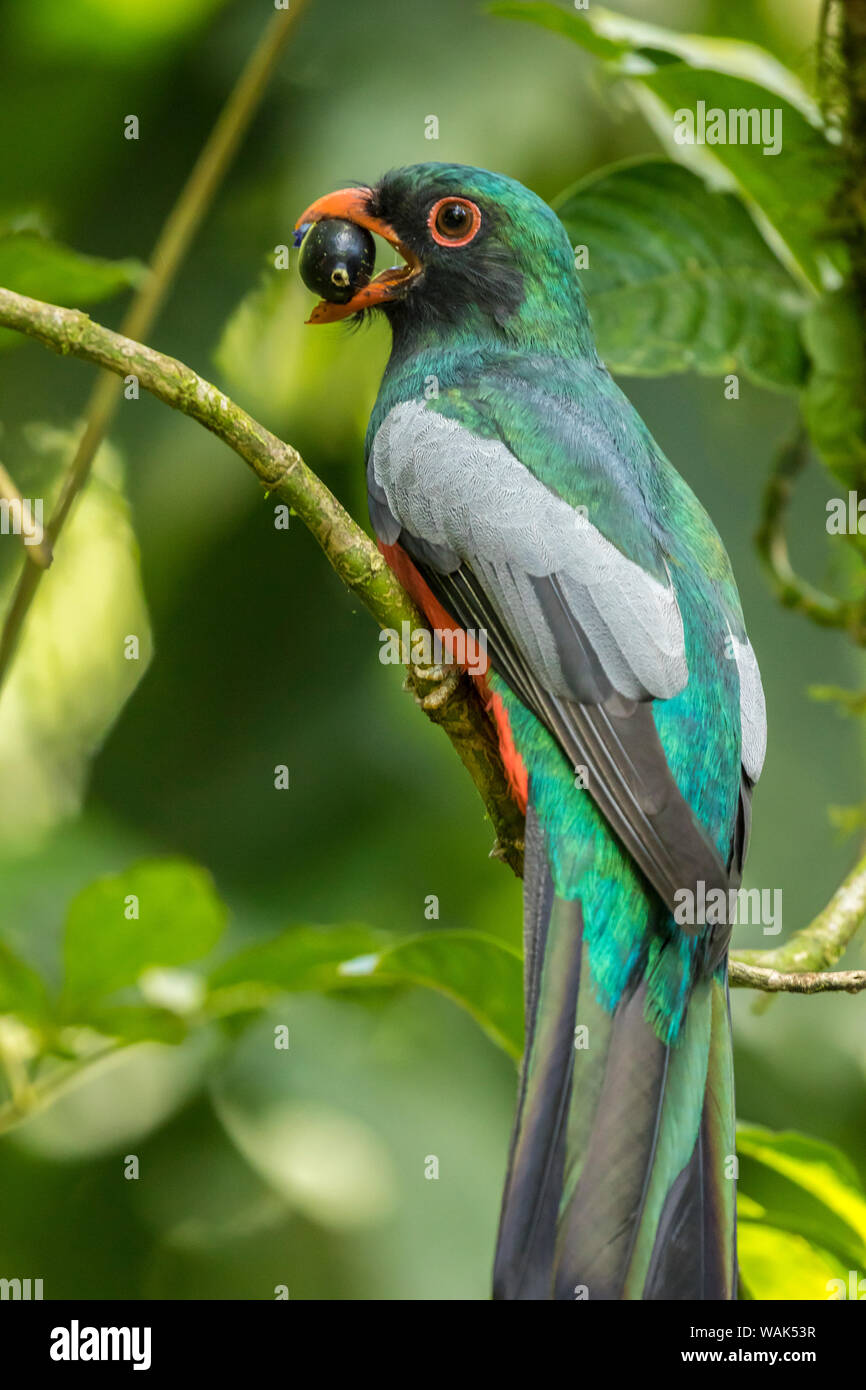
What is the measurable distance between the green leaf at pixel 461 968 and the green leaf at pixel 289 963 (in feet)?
0.15

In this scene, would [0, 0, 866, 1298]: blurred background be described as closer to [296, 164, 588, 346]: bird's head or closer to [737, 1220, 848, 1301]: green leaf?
[296, 164, 588, 346]: bird's head

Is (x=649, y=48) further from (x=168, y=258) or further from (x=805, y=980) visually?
(x=805, y=980)

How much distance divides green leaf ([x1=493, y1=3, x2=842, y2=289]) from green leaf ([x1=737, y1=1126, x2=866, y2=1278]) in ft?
7.37

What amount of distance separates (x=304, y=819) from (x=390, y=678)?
53 cm

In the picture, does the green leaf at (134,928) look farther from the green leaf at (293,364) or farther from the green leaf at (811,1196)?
the green leaf at (293,364)

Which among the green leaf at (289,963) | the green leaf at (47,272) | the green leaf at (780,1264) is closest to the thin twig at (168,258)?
the green leaf at (47,272)

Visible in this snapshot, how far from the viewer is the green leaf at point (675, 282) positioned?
372cm

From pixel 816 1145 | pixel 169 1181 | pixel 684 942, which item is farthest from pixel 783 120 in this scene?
pixel 169 1181

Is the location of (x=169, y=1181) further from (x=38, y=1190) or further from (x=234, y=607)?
(x=234, y=607)

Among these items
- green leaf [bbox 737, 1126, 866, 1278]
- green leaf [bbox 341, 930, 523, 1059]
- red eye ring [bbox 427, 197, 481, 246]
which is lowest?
green leaf [bbox 737, 1126, 866, 1278]

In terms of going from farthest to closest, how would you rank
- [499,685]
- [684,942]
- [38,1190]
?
[38,1190], [499,685], [684,942]

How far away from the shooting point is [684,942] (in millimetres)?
2766

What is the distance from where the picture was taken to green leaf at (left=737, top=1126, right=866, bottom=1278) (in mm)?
2807

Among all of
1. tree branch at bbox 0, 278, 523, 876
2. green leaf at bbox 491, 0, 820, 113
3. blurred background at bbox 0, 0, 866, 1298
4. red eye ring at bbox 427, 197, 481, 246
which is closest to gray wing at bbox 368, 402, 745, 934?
tree branch at bbox 0, 278, 523, 876
